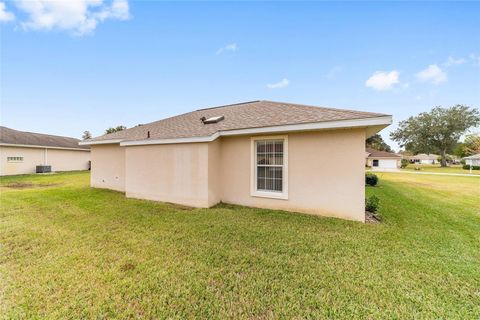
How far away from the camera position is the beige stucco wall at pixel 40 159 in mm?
18344

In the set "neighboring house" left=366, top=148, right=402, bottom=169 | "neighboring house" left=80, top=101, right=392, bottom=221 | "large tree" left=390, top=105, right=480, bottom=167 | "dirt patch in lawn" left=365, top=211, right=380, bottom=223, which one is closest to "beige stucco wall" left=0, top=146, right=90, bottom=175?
"neighboring house" left=80, top=101, right=392, bottom=221

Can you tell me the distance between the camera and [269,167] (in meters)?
6.98

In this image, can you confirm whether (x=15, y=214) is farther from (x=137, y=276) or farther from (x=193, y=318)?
(x=193, y=318)

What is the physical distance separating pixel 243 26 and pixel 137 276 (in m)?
13.1

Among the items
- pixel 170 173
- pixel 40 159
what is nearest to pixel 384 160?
pixel 170 173

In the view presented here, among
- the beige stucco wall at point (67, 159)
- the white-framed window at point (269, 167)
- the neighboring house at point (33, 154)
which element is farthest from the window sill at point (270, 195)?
the beige stucco wall at point (67, 159)

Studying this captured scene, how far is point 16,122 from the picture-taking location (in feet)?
77.4

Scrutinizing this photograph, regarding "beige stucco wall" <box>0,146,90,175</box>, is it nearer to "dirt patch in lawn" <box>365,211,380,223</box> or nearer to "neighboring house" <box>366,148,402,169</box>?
"dirt patch in lawn" <box>365,211,380,223</box>

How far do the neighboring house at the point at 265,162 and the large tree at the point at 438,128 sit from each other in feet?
187

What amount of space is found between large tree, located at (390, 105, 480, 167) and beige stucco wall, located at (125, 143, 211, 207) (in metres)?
60.3

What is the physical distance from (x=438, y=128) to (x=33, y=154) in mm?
71150

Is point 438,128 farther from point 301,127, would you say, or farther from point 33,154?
point 33,154

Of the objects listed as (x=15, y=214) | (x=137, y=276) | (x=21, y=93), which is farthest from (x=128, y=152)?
(x=21, y=93)

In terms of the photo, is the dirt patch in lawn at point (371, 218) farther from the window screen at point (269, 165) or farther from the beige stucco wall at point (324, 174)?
the window screen at point (269, 165)
